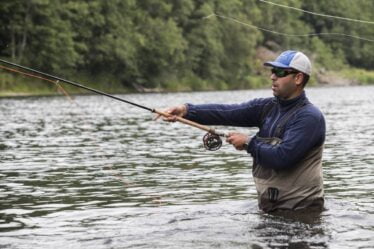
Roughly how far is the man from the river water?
289 millimetres

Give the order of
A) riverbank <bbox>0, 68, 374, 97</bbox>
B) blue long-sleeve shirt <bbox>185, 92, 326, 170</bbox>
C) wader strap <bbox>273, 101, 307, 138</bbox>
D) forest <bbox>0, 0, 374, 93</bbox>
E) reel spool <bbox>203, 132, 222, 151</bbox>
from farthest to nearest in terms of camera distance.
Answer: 1. forest <bbox>0, 0, 374, 93</bbox>
2. riverbank <bbox>0, 68, 374, 97</bbox>
3. reel spool <bbox>203, 132, 222, 151</bbox>
4. wader strap <bbox>273, 101, 307, 138</bbox>
5. blue long-sleeve shirt <bbox>185, 92, 326, 170</bbox>

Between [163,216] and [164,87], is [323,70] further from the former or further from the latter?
[163,216]

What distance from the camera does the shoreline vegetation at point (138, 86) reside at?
66.9m

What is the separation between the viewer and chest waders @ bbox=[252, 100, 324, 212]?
28.7 ft

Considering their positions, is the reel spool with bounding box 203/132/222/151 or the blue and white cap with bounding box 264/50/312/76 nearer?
the blue and white cap with bounding box 264/50/312/76

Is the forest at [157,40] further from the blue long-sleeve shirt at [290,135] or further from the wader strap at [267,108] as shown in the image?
the blue long-sleeve shirt at [290,135]

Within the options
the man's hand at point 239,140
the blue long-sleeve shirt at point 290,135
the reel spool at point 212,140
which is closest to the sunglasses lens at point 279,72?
the blue long-sleeve shirt at point 290,135

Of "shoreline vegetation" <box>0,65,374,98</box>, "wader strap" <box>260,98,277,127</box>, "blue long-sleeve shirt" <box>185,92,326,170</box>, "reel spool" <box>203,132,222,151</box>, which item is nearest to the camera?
"blue long-sleeve shirt" <box>185,92,326,170</box>

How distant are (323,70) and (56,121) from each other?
9073cm

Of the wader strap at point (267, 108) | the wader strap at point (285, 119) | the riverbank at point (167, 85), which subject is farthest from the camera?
the riverbank at point (167, 85)

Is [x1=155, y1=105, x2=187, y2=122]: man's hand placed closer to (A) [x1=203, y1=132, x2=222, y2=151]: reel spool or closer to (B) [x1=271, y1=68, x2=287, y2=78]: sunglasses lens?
(A) [x1=203, y1=132, x2=222, y2=151]: reel spool

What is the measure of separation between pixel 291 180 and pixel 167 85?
81.4m

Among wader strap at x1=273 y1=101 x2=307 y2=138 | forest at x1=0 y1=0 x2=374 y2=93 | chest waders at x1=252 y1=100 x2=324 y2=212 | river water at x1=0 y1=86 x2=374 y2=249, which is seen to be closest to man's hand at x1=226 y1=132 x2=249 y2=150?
chest waders at x1=252 y1=100 x2=324 y2=212

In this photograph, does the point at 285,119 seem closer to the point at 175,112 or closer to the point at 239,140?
the point at 239,140
